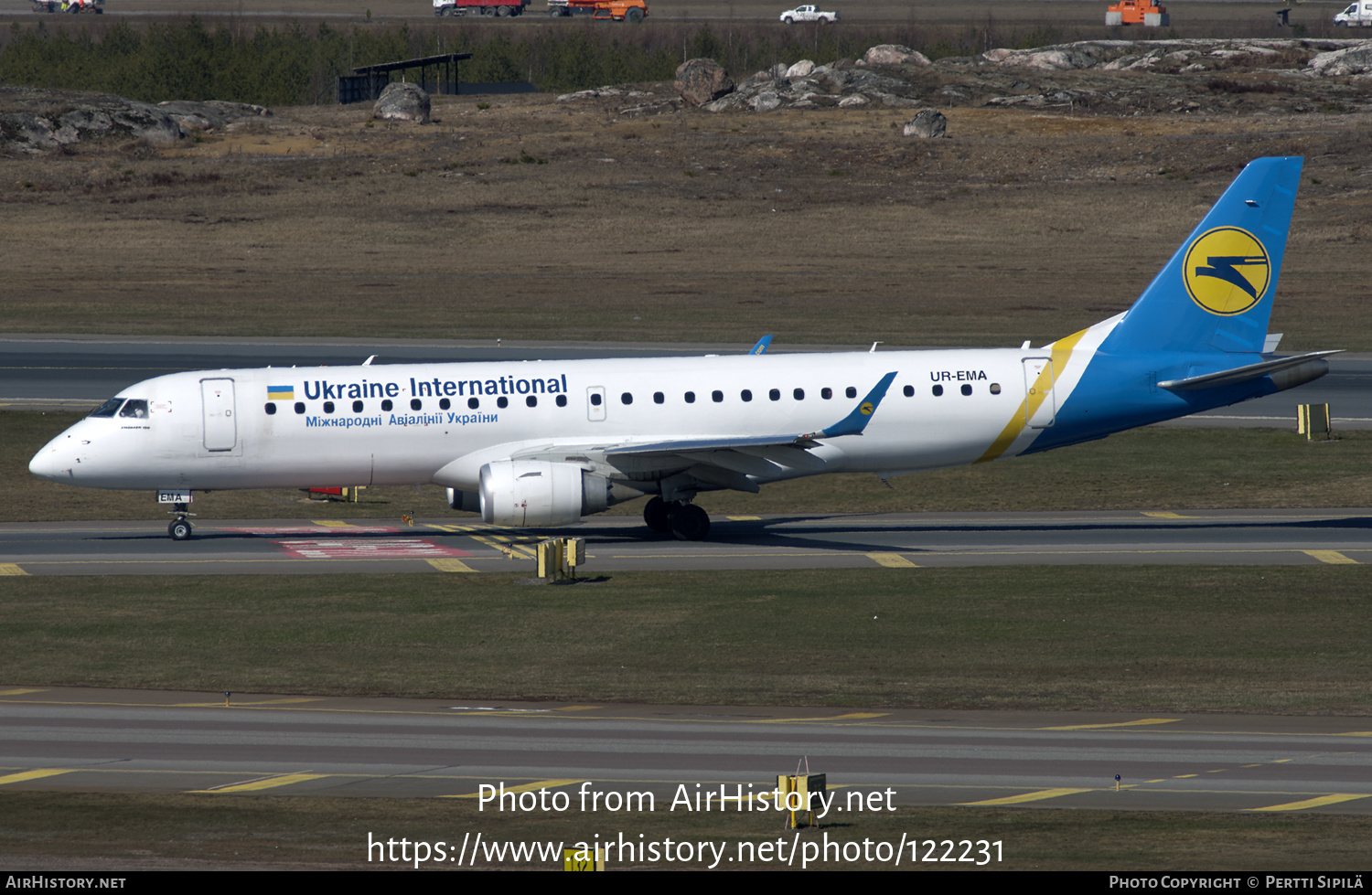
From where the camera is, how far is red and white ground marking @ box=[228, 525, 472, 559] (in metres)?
40.3

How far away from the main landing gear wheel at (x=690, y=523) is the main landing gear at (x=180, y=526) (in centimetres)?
1279

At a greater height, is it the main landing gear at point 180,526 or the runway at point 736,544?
the main landing gear at point 180,526

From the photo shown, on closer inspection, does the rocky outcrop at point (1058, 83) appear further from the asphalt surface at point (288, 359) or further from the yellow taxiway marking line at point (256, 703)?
the yellow taxiway marking line at point (256, 703)

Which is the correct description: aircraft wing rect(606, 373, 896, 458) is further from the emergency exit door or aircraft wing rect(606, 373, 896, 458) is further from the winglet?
the emergency exit door

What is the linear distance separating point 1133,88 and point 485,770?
134 meters

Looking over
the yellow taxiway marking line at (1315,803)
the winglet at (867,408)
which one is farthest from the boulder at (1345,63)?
the yellow taxiway marking line at (1315,803)

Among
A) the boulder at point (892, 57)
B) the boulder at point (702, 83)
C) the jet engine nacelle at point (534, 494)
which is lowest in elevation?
the jet engine nacelle at point (534, 494)

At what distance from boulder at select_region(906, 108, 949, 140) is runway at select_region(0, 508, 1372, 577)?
8978 cm

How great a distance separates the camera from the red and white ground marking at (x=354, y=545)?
40.3m

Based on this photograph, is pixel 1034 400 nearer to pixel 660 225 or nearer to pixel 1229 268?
pixel 1229 268

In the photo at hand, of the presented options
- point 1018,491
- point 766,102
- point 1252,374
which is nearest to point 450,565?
point 1018,491

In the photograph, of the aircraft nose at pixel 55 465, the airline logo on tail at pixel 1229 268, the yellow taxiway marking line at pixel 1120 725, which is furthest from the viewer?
the airline logo on tail at pixel 1229 268

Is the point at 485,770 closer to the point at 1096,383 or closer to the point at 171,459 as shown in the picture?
the point at 171,459

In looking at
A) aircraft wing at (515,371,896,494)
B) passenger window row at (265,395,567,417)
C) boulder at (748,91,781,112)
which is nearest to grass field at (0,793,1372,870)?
aircraft wing at (515,371,896,494)
